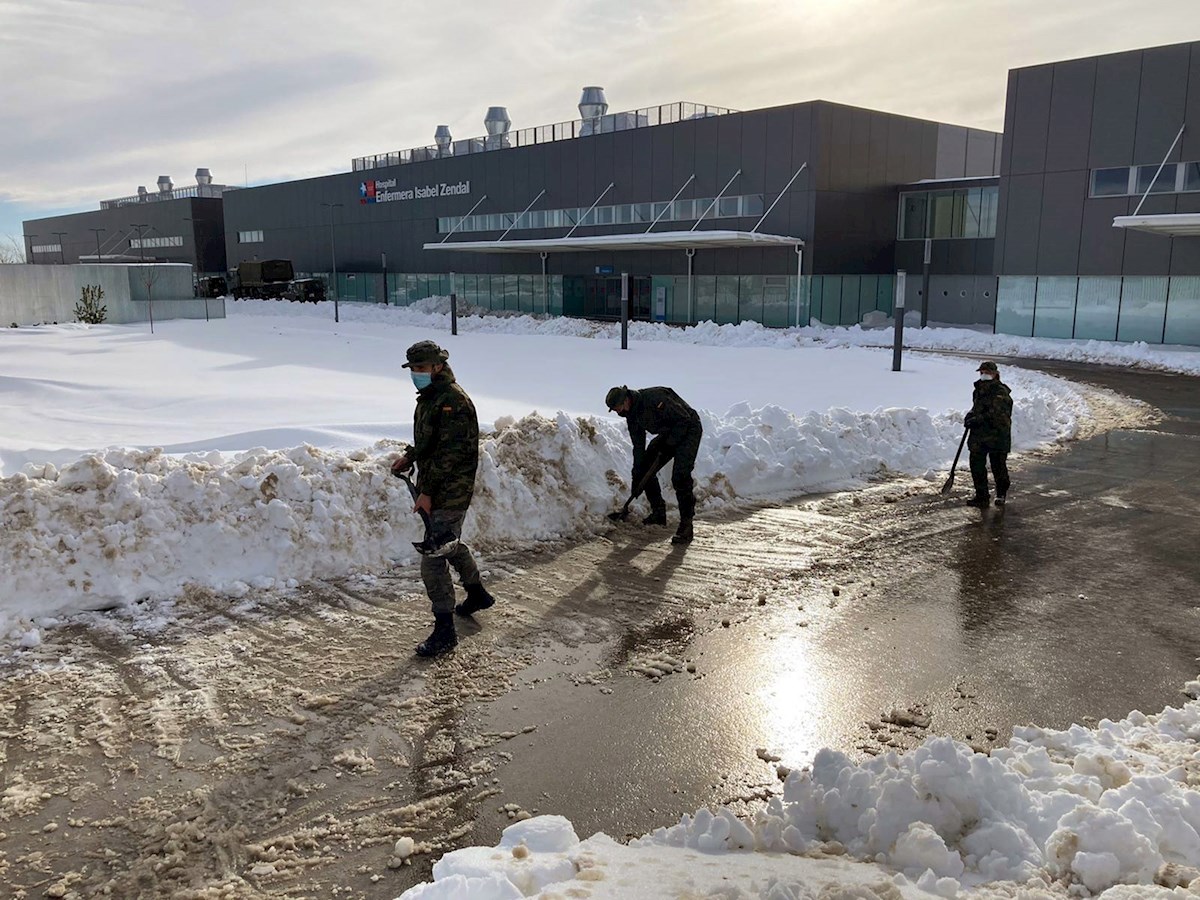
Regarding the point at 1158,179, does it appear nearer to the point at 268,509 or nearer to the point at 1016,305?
the point at 1016,305

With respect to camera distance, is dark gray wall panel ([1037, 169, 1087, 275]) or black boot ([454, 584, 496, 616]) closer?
black boot ([454, 584, 496, 616])

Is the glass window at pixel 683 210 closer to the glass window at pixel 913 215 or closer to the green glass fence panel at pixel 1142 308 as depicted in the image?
the glass window at pixel 913 215

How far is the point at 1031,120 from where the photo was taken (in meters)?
32.7

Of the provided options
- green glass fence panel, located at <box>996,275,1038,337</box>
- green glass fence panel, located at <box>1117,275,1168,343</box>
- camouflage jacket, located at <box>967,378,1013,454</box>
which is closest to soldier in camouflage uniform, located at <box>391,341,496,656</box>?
camouflage jacket, located at <box>967,378,1013,454</box>

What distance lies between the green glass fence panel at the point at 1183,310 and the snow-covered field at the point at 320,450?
43.4 ft

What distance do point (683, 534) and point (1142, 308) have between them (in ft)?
95.3

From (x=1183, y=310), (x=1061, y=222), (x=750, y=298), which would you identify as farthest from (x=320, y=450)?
(x=750, y=298)

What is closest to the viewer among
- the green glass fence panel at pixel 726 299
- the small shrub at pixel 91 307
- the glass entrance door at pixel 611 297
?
the small shrub at pixel 91 307

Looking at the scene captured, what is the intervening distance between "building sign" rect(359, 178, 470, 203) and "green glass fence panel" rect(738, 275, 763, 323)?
19.1 metres

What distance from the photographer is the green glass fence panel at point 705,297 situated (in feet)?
130

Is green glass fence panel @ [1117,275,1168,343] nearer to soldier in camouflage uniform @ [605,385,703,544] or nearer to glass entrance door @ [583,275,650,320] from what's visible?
glass entrance door @ [583,275,650,320]

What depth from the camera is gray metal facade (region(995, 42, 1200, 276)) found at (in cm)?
2916

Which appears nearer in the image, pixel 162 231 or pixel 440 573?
pixel 440 573

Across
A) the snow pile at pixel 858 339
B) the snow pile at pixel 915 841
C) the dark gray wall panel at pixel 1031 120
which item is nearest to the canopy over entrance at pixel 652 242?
the snow pile at pixel 858 339
